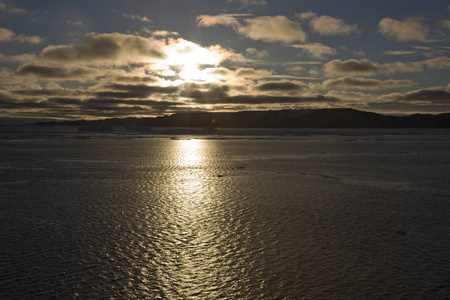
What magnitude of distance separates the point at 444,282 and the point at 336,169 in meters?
12.2

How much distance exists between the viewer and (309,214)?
8.39 meters

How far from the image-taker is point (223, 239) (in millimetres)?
6566

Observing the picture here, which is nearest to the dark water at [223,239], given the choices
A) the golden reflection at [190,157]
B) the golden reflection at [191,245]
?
the golden reflection at [191,245]

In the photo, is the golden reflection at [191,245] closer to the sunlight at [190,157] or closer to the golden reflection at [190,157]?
the golden reflection at [190,157]

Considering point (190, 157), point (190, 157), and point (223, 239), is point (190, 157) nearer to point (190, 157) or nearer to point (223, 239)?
point (190, 157)

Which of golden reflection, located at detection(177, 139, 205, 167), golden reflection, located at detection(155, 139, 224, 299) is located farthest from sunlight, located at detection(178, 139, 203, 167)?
golden reflection, located at detection(155, 139, 224, 299)

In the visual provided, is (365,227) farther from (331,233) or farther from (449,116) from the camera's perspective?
(449,116)

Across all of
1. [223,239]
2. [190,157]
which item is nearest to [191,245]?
[223,239]

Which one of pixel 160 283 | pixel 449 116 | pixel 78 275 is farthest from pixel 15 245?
pixel 449 116

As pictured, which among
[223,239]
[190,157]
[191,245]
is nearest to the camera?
[191,245]

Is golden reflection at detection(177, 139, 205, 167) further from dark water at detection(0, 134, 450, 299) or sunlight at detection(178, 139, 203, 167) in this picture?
dark water at detection(0, 134, 450, 299)

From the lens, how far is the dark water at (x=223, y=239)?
15.5 feet

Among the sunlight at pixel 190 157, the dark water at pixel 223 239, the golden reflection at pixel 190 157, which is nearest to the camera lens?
the dark water at pixel 223 239

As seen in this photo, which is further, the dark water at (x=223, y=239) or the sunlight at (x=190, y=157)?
the sunlight at (x=190, y=157)
